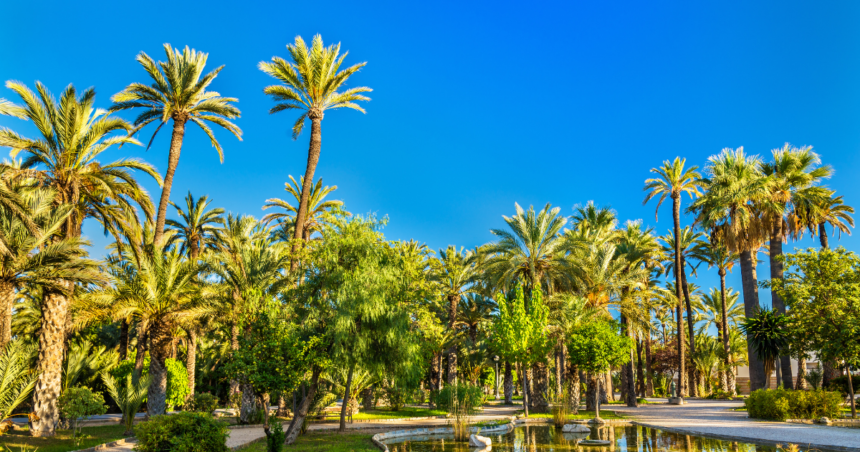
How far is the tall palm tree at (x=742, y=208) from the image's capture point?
31.8 metres

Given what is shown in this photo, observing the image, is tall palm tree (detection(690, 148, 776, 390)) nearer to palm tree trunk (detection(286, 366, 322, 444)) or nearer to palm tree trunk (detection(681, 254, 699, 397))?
palm tree trunk (detection(681, 254, 699, 397))

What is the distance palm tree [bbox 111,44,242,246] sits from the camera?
1028 inches

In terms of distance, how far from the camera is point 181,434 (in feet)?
39.7

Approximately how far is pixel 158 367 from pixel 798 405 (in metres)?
29.4

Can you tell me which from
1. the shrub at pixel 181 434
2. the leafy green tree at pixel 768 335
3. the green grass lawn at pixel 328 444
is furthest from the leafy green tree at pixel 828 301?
the shrub at pixel 181 434

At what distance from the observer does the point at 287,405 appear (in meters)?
27.9

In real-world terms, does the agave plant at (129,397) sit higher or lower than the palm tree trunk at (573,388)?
higher

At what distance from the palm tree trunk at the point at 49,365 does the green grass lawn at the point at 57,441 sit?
614 mm

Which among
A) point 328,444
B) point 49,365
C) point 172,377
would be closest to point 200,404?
point 49,365

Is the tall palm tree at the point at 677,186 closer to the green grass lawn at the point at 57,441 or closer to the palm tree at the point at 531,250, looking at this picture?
the palm tree at the point at 531,250

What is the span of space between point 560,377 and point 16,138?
3228cm

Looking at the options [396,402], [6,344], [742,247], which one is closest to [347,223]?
[6,344]

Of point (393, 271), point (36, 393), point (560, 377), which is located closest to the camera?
point (36, 393)

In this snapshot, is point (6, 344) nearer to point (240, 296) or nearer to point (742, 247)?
point (240, 296)
